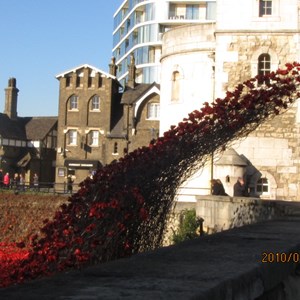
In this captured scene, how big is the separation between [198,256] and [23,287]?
1521 mm

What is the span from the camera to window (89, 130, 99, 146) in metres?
52.5

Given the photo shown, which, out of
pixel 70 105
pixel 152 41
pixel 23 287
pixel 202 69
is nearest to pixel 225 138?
pixel 23 287

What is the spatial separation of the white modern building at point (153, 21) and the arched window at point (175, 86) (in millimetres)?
44163

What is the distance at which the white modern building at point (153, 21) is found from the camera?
2805 inches

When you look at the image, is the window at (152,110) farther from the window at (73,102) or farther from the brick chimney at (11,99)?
the brick chimney at (11,99)

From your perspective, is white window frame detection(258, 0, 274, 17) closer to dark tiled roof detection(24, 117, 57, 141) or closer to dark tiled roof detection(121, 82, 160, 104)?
dark tiled roof detection(121, 82, 160, 104)

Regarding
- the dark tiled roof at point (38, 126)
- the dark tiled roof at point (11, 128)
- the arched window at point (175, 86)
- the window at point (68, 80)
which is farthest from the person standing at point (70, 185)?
the arched window at point (175, 86)

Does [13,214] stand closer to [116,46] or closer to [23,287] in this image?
[23,287]

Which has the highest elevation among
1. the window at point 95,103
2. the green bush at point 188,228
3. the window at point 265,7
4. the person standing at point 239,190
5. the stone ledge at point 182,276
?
the window at point 95,103

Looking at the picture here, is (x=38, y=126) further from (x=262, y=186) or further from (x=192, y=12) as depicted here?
(x=262, y=186)

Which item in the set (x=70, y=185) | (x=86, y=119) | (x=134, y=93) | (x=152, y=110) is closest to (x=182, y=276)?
(x=70, y=185)

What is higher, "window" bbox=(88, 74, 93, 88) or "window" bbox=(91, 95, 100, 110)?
"window" bbox=(88, 74, 93, 88)

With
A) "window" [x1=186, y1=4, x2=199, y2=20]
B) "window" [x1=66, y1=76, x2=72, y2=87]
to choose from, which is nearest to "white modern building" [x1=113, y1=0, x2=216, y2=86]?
"window" [x1=186, y1=4, x2=199, y2=20]

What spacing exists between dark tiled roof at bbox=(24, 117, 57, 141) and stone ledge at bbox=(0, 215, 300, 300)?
55.6 meters
